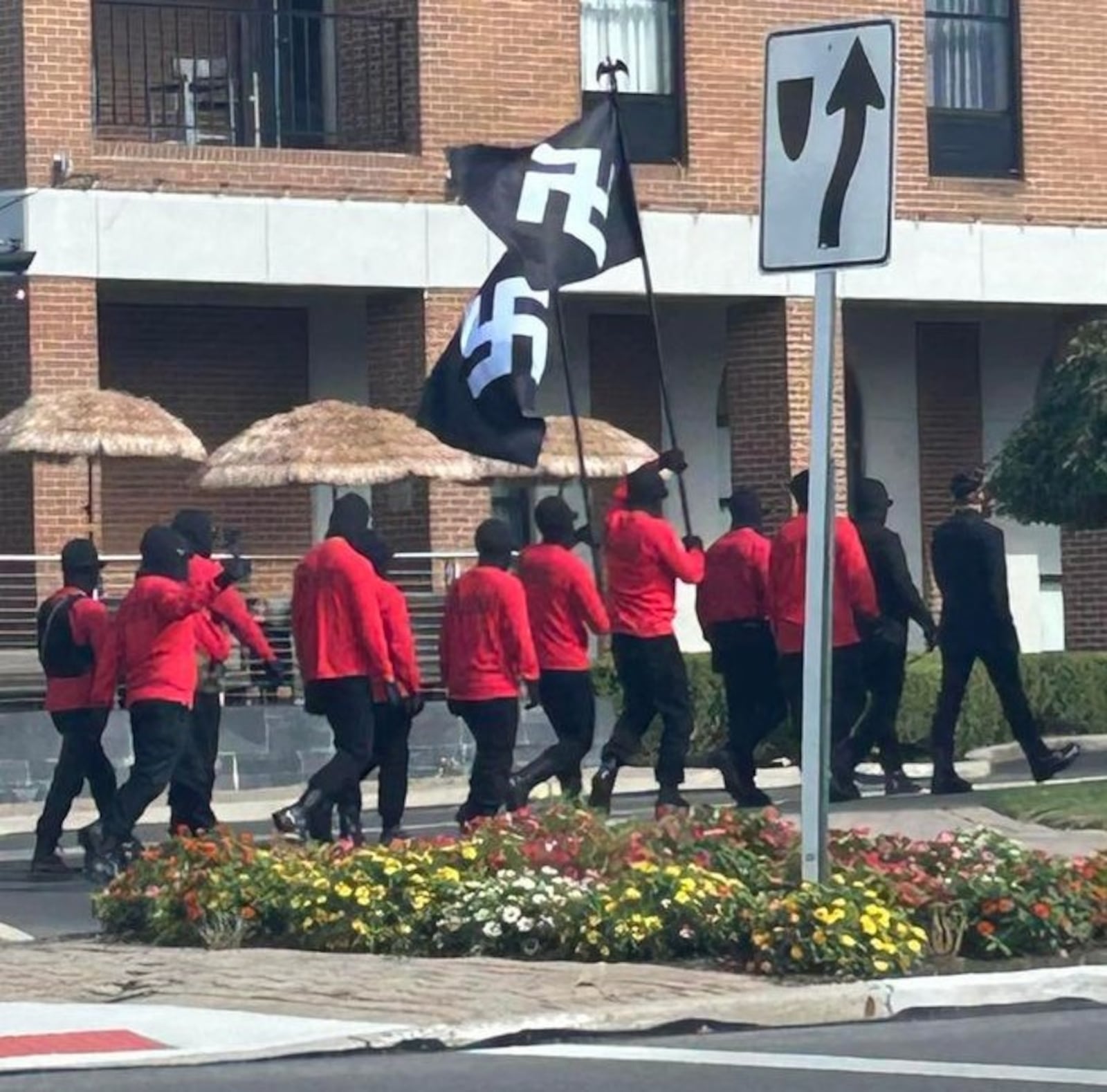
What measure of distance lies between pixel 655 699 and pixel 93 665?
2823 millimetres

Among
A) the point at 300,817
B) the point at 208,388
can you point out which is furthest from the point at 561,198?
the point at 208,388

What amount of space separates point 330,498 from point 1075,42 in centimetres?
822

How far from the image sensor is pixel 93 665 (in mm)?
15477

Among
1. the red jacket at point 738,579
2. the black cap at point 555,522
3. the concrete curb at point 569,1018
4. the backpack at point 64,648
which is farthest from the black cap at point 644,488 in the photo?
the concrete curb at point 569,1018

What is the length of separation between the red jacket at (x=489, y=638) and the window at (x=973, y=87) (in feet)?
48.9

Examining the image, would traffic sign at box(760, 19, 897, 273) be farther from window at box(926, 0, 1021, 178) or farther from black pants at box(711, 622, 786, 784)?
window at box(926, 0, 1021, 178)

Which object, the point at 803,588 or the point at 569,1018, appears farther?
the point at 803,588

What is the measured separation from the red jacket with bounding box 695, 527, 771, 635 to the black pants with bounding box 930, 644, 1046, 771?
114 centimetres

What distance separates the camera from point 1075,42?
2919 centimetres

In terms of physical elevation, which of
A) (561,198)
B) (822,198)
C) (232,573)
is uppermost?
(561,198)

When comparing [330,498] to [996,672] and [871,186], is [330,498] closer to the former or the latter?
[996,672]

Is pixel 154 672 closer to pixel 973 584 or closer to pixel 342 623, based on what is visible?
pixel 342 623

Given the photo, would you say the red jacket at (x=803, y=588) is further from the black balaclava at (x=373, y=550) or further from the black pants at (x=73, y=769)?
the black pants at (x=73, y=769)

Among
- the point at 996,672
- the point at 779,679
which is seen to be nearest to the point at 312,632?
the point at 779,679
